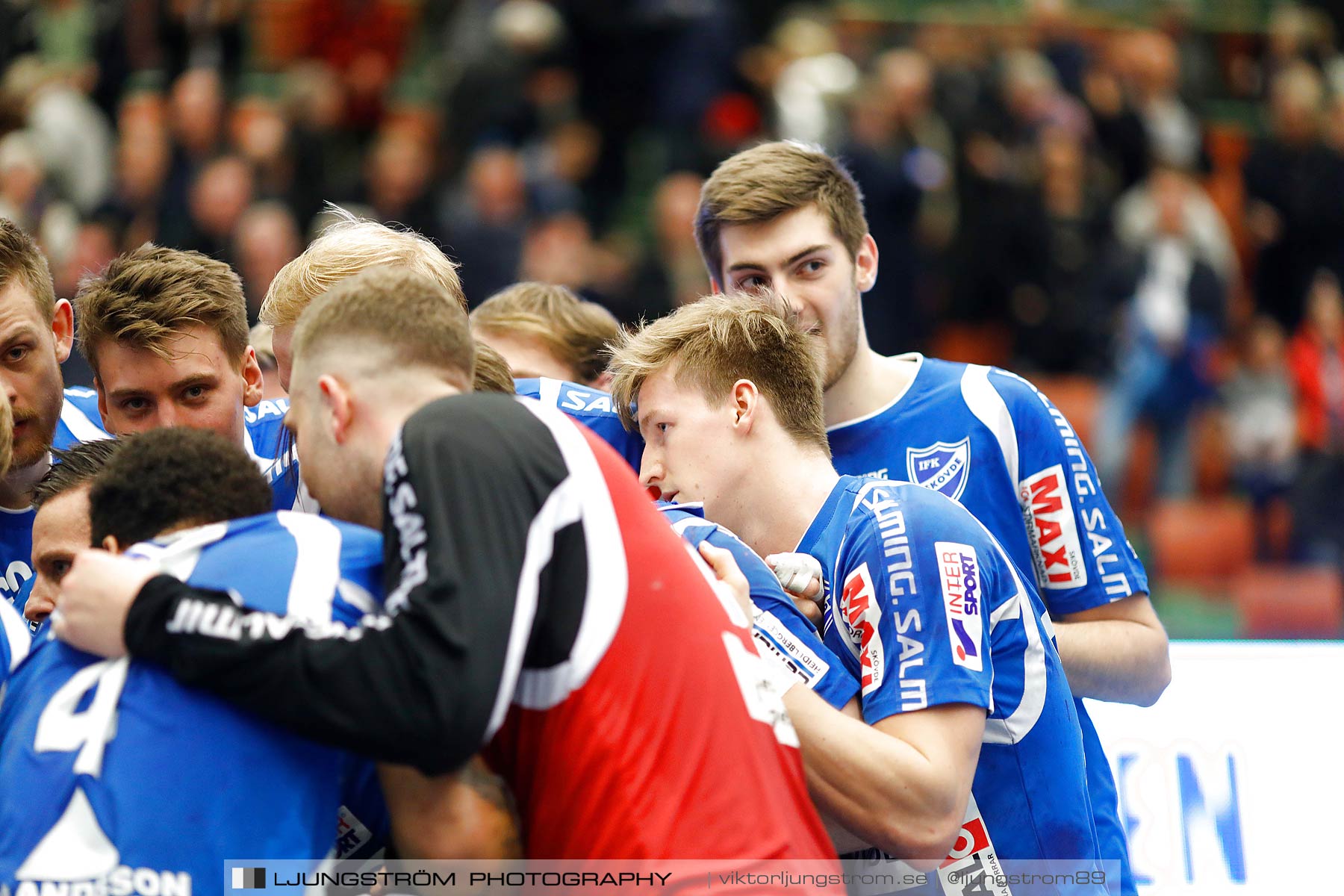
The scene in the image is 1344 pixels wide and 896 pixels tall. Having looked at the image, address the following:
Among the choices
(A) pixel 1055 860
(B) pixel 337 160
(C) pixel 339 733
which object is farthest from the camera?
(B) pixel 337 160

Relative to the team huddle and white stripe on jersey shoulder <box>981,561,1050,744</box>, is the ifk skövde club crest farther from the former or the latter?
white stripe on jersey shoulder <box>981,561,1050,744</box>

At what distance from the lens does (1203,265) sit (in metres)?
12.3

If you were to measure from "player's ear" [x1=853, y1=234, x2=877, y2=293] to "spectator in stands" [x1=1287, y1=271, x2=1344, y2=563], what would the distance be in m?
7.32

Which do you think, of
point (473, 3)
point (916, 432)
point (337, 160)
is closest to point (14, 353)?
point (916, 432)

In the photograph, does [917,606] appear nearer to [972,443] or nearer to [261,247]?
[972,443]

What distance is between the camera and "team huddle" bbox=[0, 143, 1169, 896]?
2.49 metres

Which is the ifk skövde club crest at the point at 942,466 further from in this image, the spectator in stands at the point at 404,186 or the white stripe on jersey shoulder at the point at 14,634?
the spectator in stands at the point at 404,186

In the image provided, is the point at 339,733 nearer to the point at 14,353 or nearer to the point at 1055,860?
the point at 1055,860

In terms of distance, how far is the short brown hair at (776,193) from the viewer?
182 inches

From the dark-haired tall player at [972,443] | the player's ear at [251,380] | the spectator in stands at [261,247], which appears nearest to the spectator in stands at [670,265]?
the spectator in stands at [261,247]

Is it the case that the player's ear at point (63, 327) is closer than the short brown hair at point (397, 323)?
No

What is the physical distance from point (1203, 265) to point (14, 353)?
10.5 metres

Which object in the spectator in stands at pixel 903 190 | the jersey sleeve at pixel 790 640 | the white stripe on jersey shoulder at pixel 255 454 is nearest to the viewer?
the jersey sleeve at pixel 790 640

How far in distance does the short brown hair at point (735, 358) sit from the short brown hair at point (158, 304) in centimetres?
130
